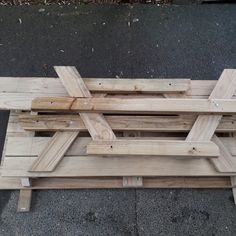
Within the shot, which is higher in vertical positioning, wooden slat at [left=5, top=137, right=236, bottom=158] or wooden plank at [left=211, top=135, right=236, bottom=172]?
wooden slat at [left=5, top=137, right=236, bottom=158]

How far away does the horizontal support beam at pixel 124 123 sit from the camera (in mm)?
1980

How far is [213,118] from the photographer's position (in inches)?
77.6

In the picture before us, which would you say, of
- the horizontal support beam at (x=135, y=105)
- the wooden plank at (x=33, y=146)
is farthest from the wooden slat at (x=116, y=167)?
the horizontal support beam at (x=135, y=105)

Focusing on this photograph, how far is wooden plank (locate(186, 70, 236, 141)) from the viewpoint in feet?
6.35

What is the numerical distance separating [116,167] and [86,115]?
1.18 ft

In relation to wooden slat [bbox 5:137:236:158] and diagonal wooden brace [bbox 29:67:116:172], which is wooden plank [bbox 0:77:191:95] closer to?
diagonal wooden brace [bbox 29:67:116:172]

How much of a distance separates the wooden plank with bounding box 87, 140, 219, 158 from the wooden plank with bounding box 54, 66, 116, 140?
0.07 meters

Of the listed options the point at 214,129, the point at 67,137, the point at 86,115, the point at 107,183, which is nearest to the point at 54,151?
the point at 67,137

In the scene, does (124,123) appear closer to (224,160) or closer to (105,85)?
(105,85)

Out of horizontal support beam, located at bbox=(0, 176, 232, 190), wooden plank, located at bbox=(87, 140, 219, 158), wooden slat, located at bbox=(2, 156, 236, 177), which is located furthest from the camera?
horizontal support beam, located at bbox=(0, 176, 232, 190)

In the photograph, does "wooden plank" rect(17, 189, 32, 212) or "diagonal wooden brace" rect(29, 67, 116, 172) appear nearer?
"diagonal wooden brace" rect(29, 67, 116, 172)

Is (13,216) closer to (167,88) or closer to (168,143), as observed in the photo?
(168,143)

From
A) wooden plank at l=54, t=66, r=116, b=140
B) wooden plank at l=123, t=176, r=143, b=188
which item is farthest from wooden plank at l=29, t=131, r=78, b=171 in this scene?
wooden plank at l=123, t=176, r=143, b=188

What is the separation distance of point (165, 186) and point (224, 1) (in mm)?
1959
